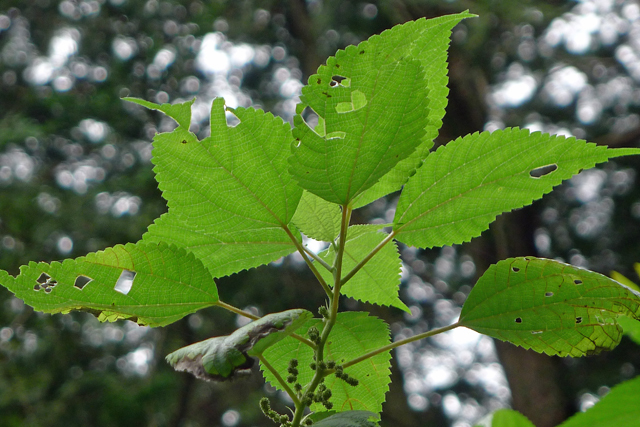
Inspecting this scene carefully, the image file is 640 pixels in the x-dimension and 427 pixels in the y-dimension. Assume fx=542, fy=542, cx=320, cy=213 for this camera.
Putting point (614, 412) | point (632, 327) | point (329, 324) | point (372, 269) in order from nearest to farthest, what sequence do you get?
point (614, 412) → point (632, 327) → point (329, 324) → point (372, 269)

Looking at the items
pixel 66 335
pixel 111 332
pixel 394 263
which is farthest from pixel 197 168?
pixel 111 332

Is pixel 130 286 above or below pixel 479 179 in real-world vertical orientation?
below

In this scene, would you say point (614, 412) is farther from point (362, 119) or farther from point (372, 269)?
point (372, 269)

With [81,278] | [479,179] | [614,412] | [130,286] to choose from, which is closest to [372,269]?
[479,179]

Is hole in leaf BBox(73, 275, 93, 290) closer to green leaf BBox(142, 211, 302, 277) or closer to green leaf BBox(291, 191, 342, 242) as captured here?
green leaf BBox(142, 211, 302, 277)

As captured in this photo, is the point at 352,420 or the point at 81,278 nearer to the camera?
the point at 352,420

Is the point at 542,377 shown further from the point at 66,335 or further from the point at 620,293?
the point at 66,335
